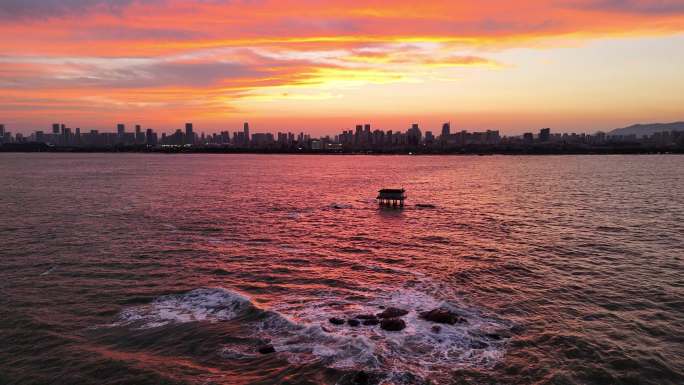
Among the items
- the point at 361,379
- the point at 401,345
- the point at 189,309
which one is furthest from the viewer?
the point at 189,309

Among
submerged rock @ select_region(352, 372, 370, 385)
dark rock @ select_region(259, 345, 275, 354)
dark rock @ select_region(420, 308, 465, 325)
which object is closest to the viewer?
submerged rock @ select_region(352, 372, 370, 385)

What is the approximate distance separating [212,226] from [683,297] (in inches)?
1911

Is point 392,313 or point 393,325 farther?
point 392,313

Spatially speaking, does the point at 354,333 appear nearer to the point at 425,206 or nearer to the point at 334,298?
the point at 334,298

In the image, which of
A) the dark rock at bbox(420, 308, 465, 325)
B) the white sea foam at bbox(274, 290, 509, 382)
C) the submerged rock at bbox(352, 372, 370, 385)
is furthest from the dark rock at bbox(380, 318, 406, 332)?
the submerged rock at bbox(352, 372, 370, 385)

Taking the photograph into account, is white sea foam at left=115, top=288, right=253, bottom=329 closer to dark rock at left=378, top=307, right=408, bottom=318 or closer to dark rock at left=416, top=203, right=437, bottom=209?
dark rock at left=378, top=307, right=408, bottom=318

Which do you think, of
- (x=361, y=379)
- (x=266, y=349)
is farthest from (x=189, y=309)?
(x=361, y=379)

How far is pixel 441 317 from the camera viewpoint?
84.1ft

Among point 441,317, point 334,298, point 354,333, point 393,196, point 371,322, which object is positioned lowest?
point 334,298

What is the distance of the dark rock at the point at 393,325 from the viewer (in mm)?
24391

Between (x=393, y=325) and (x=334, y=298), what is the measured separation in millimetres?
6461

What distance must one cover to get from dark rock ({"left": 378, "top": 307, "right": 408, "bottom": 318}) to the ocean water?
0.58 m

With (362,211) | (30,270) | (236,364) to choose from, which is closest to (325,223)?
(362,211)

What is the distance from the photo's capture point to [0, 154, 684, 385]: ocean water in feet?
67.7
